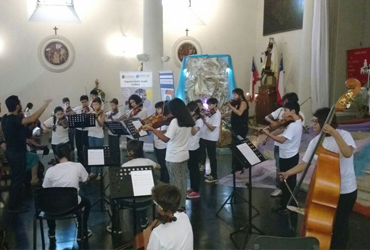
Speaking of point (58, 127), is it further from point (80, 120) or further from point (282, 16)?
point (282, 16)

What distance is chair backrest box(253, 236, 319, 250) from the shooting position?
2.32 metres

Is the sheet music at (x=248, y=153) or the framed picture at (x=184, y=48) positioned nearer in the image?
the sheet music at (x=248, y=153)

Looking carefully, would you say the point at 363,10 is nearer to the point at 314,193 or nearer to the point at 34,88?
the point at 314,193

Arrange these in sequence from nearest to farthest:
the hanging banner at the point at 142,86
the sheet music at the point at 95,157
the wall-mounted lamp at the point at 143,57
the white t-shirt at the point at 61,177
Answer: the white t-shirt at the point at 61,177, the sheet music at the point at 95,157, the hanging banner at the point at 142,86, the wall-mounted lamp at the point at 143,57

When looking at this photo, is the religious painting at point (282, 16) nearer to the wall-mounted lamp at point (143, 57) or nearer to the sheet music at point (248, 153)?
the wall-mounted lamp at point (143, 57)

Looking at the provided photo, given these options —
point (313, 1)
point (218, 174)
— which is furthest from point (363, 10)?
point (218, 174)

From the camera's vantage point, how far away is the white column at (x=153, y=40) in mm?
10398

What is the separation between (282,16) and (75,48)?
7.54m

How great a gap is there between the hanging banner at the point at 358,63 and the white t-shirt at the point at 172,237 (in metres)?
9.39

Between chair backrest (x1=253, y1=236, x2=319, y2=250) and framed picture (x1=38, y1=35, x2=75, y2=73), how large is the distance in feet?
37.1

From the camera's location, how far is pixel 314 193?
310 centimetres

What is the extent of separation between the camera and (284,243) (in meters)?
2.33

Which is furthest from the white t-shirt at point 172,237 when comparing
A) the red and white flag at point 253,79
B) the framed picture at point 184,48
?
the framed picture at point 184,48

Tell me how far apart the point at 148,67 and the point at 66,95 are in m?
3.69
